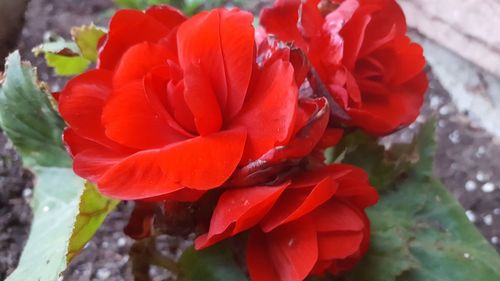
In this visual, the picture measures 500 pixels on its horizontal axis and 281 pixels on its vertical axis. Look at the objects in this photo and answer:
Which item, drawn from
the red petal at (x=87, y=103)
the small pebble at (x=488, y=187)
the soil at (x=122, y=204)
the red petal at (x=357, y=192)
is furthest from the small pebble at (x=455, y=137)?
the red petal at (x=87, y=103)

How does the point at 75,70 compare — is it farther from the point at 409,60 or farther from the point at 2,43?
the point at 409,60

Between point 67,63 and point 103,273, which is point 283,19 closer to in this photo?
point 67,63

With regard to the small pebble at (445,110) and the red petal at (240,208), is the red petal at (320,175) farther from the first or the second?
the small pebble at (445,110)

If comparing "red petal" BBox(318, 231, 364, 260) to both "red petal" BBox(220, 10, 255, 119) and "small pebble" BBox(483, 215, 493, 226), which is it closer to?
Result: "red petal" BBox(220, 10, 255, 119)

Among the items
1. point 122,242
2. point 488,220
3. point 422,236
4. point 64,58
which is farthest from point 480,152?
point 64,58

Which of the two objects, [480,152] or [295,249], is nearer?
[295,249]

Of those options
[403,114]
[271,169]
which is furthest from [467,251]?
[271,169]
